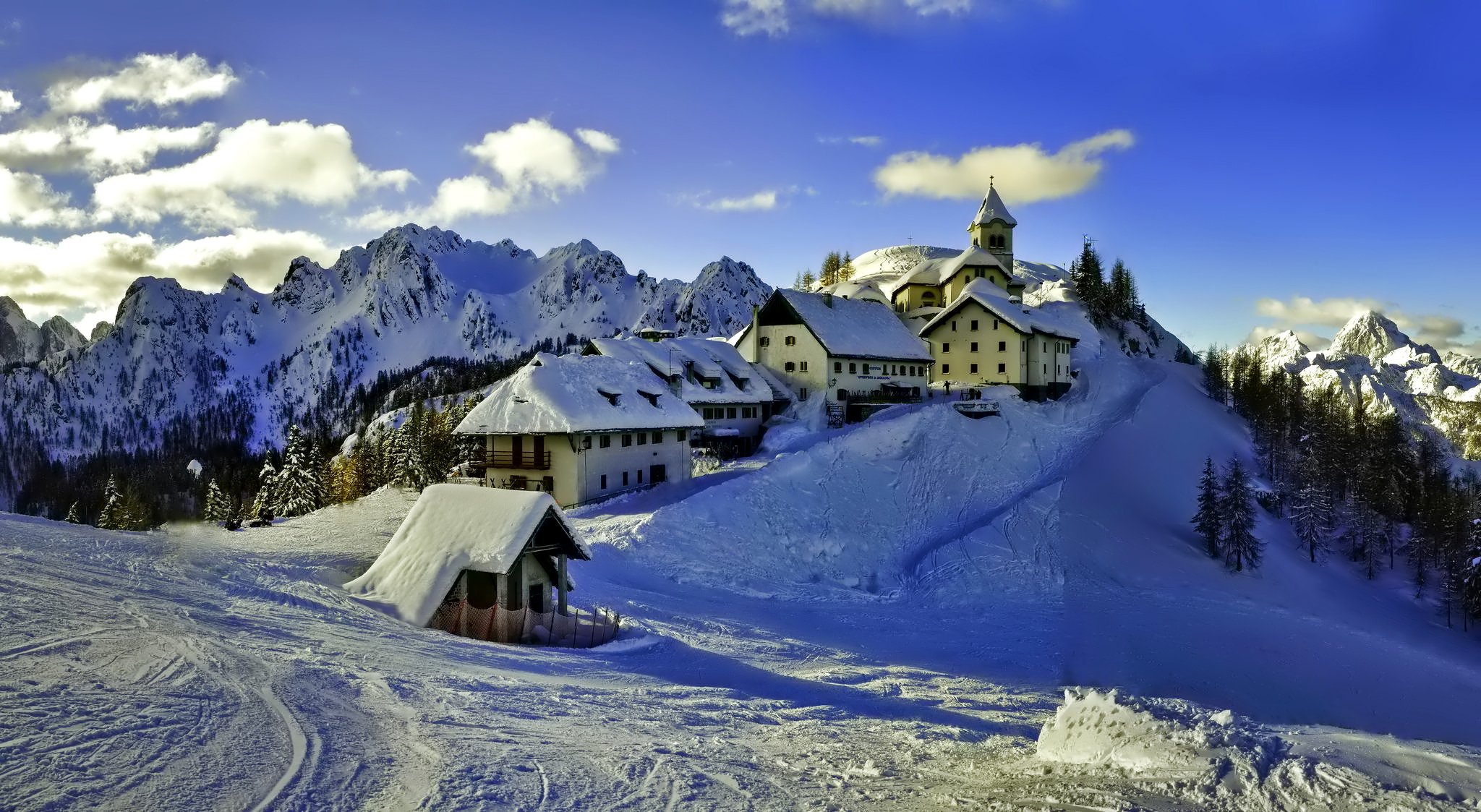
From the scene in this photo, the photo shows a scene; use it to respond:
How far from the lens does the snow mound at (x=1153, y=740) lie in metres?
11.0

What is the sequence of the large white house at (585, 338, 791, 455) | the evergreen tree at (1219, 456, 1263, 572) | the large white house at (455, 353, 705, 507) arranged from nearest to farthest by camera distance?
the evergreen tree at (1219, 456, 1263, 572) < the large white house at (455, 353, 705, 507) < the large white house at (585, 338, 791, 455)

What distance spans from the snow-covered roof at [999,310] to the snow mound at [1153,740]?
197 ft

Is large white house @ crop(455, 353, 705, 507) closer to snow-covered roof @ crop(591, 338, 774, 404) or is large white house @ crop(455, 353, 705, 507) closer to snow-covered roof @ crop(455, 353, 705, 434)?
snow-covered roof @ crop(455, 353, 705, 434)

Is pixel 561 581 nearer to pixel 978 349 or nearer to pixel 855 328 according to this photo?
pixel 855 328

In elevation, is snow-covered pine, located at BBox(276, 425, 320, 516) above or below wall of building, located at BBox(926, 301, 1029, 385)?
below

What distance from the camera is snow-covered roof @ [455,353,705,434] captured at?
146 feet

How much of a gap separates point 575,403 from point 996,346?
4202 cm

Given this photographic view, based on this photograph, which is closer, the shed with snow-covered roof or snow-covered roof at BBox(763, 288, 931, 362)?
snow-covered roof at BBox(763, 288, 931, 362)

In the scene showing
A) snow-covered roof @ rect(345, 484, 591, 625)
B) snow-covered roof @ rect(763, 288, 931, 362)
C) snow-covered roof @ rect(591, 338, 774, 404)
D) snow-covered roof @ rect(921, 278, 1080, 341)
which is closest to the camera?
snow-covered roof @ rect(345, 484, 591, 625)

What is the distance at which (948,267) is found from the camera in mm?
90562

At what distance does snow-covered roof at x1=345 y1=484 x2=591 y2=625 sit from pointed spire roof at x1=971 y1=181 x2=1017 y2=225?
8581 centimetres

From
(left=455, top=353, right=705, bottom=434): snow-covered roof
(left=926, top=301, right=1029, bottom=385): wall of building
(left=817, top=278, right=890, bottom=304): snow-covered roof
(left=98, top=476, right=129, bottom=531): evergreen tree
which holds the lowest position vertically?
(left=98, top=476, right=129, bottom=531): evergreen tree

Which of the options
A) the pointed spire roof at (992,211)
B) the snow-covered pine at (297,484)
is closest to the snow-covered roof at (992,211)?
the pointed spire roof at (992,211)

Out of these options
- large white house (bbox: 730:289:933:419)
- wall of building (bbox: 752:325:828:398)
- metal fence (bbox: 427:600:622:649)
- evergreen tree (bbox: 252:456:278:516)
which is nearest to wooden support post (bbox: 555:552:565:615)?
metal fence (bbox: 427:600:622:649)
